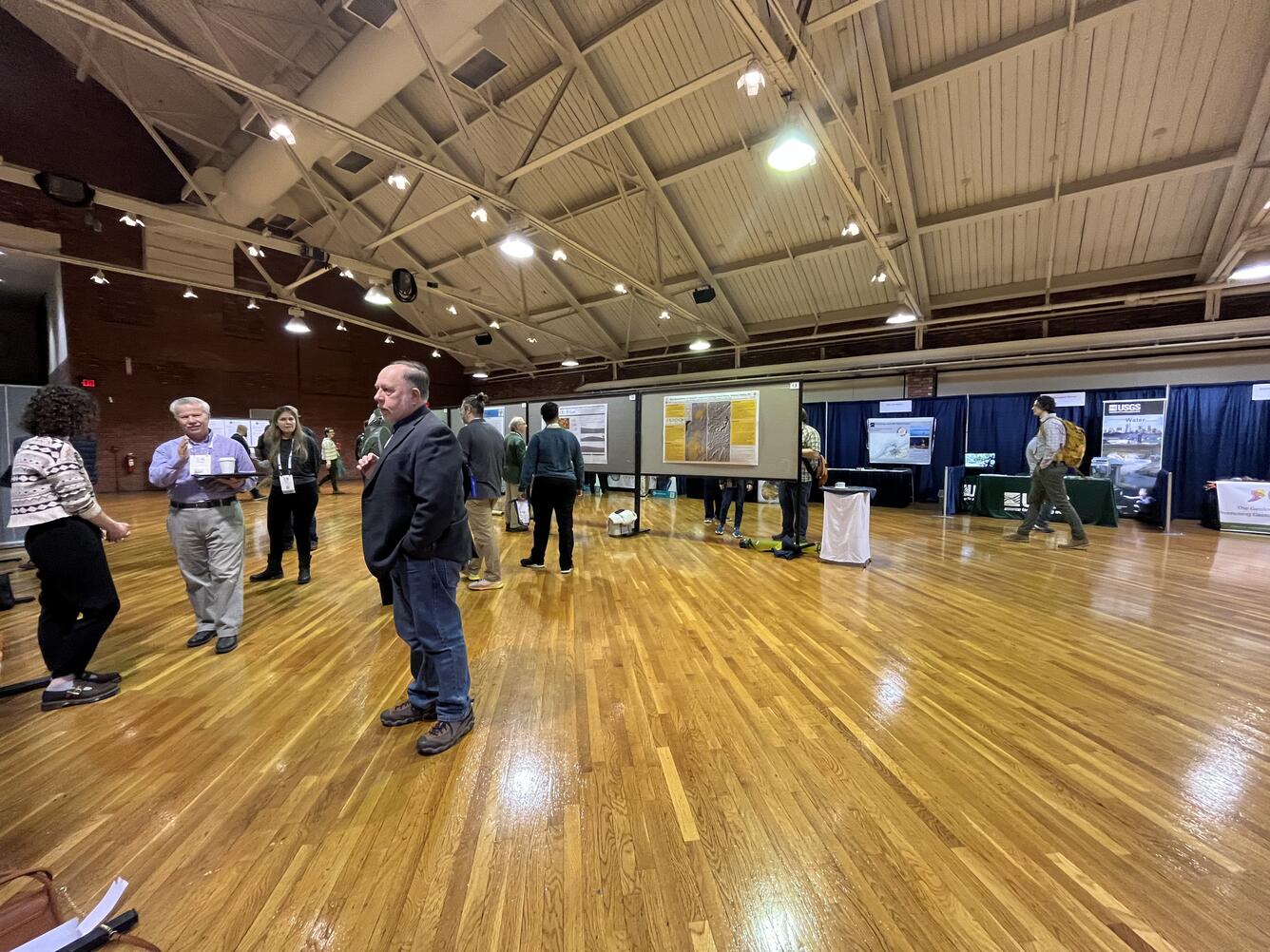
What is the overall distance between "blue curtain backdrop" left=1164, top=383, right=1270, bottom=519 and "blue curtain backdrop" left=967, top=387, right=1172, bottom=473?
2.36 ft

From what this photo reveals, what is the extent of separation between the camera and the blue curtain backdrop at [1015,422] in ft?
29.0

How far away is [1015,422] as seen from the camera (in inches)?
374

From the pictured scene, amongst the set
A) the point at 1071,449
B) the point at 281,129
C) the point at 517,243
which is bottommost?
the point at 1071,449

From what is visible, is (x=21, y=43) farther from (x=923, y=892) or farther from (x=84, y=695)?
(x=923, y=892)

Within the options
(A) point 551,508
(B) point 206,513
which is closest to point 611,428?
(A) point 551,508

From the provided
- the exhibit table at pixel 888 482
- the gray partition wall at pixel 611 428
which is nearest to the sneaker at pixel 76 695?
the gray partition wall at pixel 611 428

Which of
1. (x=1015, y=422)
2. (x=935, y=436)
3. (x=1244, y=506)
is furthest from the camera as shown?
(x=935, y=436)

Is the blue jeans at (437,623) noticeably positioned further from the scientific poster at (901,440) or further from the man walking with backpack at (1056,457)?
the scientific poster at (901,440)

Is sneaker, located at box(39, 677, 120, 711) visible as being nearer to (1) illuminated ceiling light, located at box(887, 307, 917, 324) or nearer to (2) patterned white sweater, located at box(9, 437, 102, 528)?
(2) patterned white sweater, located at box(9, 437, 102, 528)

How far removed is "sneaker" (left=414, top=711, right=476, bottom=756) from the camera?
1.87 m

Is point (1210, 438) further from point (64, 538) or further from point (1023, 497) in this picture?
point (64, 538)

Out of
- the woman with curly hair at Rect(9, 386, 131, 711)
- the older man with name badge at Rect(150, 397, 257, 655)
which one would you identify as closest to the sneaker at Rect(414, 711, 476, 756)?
the woman with curly hair at Rect(9, 386, 131, 711)

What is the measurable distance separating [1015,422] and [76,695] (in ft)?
42.5

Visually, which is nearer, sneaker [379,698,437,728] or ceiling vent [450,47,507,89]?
sneaker [379,698,437,728]
